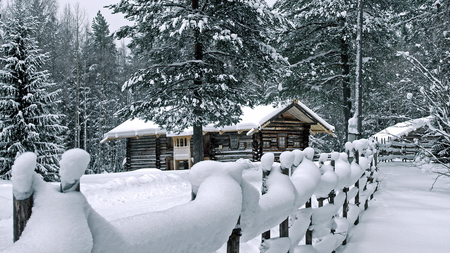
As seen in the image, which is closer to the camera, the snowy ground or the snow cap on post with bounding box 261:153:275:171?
the snow cap on post with bounding box 261:153:275:171

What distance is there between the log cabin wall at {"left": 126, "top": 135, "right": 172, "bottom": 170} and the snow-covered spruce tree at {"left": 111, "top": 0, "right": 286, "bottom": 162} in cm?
1110

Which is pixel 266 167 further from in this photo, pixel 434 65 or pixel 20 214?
pixel 434 65

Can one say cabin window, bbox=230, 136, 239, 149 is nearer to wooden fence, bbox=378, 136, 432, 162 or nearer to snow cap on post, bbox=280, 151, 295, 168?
wooden fence, bbox=378, 136, 432, 162

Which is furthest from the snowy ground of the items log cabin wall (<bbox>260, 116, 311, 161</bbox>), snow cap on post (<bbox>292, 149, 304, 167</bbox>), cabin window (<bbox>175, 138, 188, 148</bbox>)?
log cabin wall (<bbox>260, 116, 311, 161</bbox>)

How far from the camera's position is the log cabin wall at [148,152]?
22.7m

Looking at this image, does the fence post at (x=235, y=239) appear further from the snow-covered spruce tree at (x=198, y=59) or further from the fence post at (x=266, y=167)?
the snow-covered spruce tree at (x=198, y=59)

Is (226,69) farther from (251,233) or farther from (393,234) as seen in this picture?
(251,233)

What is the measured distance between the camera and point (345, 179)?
3.96 metres

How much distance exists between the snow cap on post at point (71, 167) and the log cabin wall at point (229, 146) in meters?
19.5

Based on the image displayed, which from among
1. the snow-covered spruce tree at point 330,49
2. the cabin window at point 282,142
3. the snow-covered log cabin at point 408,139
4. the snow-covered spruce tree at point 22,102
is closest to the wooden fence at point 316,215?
the snow-covered log cabin at point 408,139

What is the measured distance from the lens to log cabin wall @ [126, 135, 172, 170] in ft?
74.4

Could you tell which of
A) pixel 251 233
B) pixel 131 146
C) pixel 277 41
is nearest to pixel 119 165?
pixel 131 146

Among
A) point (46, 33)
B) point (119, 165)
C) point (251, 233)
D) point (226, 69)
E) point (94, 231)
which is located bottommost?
point (119, 165)

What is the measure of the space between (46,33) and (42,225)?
3011 cm
